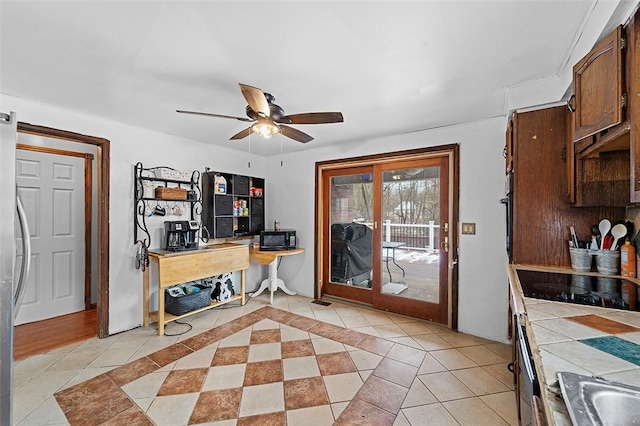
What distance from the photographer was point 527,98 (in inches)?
75.7

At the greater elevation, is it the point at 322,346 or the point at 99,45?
the point at 99,45

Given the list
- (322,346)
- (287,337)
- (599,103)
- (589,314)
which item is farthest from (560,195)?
(287,337)

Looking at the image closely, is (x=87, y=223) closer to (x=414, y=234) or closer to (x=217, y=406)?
(x=217, y=406)

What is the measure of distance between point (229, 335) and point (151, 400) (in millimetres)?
971

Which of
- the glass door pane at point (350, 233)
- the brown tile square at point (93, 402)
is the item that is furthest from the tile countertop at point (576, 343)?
the glass door pane at point (350, 233)

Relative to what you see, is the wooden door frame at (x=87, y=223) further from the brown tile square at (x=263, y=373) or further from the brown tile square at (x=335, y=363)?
the brown tile square at (x=335, y=363)

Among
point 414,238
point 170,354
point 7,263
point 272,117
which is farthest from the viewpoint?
point 414,238

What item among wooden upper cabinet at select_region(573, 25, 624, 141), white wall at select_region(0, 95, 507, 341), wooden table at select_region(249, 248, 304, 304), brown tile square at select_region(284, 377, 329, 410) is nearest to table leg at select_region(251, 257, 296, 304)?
wooden table at select_region(249, 248, 304, 304)

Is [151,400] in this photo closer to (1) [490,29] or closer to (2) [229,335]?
(2) [229,335]

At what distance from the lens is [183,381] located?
2004 mm

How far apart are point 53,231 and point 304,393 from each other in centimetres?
348

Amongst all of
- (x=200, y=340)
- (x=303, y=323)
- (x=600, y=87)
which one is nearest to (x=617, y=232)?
(x=600, y=87)

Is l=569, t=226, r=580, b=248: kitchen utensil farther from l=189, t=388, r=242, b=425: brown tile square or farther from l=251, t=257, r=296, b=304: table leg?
l=251, t=257, r=296, b=304: table leg

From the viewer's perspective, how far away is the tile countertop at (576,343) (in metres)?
0.66
